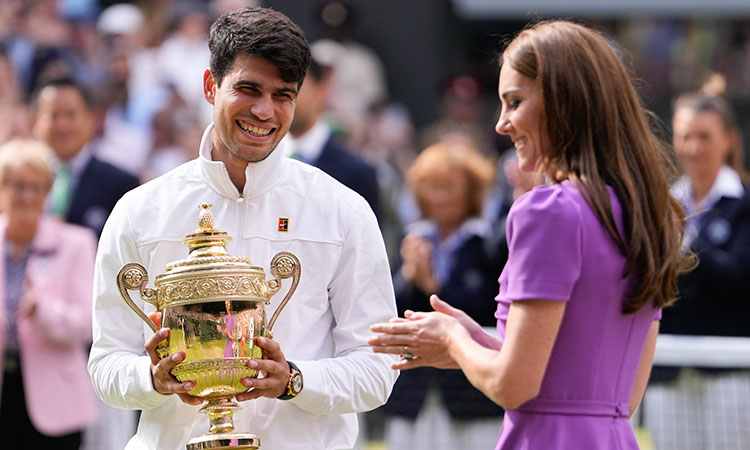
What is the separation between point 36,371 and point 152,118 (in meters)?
5.04

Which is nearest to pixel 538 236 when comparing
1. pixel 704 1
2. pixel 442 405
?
pixel 442 405

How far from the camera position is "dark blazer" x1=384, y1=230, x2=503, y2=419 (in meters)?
7.32

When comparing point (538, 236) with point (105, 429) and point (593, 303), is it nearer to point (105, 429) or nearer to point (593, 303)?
point (593, 303)

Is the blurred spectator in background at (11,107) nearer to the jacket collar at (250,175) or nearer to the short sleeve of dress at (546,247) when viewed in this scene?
the jacket collar at (250,175)

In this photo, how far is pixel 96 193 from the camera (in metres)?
8.30

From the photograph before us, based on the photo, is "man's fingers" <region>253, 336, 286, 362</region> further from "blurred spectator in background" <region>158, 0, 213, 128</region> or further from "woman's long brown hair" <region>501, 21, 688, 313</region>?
"blurred spectator in background" <region>158, 0, 213, 128</region>

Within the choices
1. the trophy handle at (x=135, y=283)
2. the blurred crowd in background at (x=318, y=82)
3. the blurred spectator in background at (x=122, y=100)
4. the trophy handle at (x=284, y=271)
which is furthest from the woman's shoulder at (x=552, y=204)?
the blurred spectator in background at (x=122, y=100)

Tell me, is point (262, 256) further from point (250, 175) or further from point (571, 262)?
point (571, 262)

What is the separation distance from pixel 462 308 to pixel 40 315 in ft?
7.37

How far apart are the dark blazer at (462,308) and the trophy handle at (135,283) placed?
12.2ft

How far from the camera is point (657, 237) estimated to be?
3.47 m

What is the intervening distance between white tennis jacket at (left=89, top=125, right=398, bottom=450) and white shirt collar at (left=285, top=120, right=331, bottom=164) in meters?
3.84

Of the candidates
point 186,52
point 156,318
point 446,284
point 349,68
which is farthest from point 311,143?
point 349,68

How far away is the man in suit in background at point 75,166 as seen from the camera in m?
8.27
